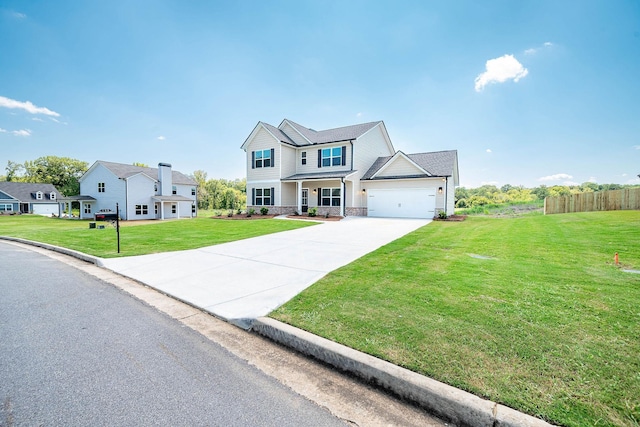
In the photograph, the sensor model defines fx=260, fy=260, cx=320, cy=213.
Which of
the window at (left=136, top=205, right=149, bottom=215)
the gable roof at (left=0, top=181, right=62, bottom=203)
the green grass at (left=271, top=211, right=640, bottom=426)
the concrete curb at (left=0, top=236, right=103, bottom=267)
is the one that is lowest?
the concrete curb at (left=0, top=236, right=103, bottom=267)

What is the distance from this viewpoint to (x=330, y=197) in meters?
21.6

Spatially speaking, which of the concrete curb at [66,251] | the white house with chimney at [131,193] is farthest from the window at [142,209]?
the concrete curb at [66,251]

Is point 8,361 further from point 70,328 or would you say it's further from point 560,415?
point 560,415

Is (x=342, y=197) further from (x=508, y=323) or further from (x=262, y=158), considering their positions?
(x=508, y=323)

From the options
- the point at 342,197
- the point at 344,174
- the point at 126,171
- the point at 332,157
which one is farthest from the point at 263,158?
the point at 126,171

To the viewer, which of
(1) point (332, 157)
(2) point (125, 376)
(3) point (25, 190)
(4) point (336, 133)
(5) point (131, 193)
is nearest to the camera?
(2) point (125, 376)

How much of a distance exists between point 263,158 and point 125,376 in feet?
71.7

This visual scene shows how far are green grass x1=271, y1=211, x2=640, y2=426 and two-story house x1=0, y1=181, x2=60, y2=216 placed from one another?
57897 mm

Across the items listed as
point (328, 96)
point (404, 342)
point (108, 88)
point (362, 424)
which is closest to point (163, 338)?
point (362, 424)

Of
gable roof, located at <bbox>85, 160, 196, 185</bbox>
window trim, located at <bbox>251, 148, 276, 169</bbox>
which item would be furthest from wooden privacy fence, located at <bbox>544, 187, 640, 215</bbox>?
gable roof, located at <bbox>85, 160, 196, 185</bbox>

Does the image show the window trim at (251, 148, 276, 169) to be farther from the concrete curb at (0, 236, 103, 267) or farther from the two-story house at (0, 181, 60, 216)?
the two-story house at (0, 181, 60, 216)

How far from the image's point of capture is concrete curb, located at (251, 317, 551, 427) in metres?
1.79

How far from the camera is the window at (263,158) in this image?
22.6 m

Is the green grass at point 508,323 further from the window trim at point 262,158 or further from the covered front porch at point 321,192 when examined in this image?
the window trim at point 262,158
